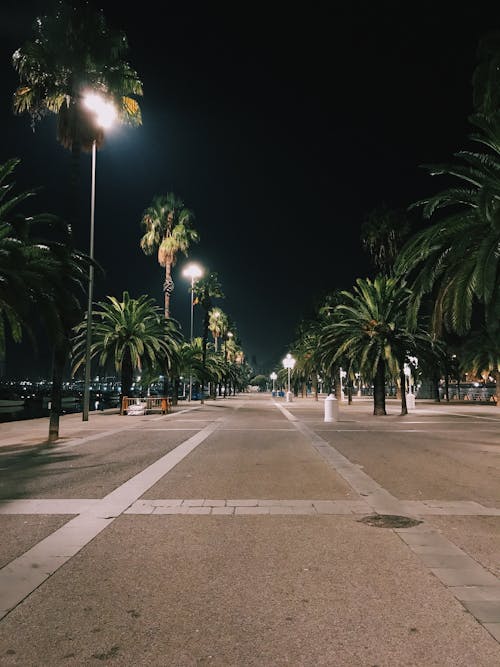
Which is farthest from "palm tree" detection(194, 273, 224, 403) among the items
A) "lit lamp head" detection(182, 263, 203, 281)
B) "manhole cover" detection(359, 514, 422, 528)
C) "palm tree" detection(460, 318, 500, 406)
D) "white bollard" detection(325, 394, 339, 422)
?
"manhole cover" detection(359, 514, 422, 528)

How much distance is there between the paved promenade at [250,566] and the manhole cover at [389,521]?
1.4 inches

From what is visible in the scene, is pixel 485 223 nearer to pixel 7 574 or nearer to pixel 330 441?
pixel 330 441

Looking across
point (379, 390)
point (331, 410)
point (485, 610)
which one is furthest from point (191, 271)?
point (485, 610)

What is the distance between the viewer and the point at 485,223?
14688mm

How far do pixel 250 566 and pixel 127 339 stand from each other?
2846cm

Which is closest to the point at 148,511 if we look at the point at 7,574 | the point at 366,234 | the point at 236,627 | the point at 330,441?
the point at 7,574

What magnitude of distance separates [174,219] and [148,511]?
36810 mm

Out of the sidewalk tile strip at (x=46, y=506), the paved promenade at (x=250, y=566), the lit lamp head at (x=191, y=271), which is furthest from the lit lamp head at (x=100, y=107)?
the lit lamp head at (x=191, y=271)

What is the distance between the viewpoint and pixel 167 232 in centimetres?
4222

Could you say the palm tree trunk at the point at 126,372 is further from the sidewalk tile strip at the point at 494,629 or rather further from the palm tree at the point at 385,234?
the sidewalk tile strip at the point at 494,629

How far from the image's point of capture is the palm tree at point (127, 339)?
32.2m

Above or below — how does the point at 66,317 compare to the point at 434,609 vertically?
above

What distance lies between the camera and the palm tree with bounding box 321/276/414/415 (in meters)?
29.7

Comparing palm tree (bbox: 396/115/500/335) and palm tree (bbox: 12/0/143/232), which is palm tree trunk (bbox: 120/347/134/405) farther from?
palm tree (bbox: 396/115/500/335)
